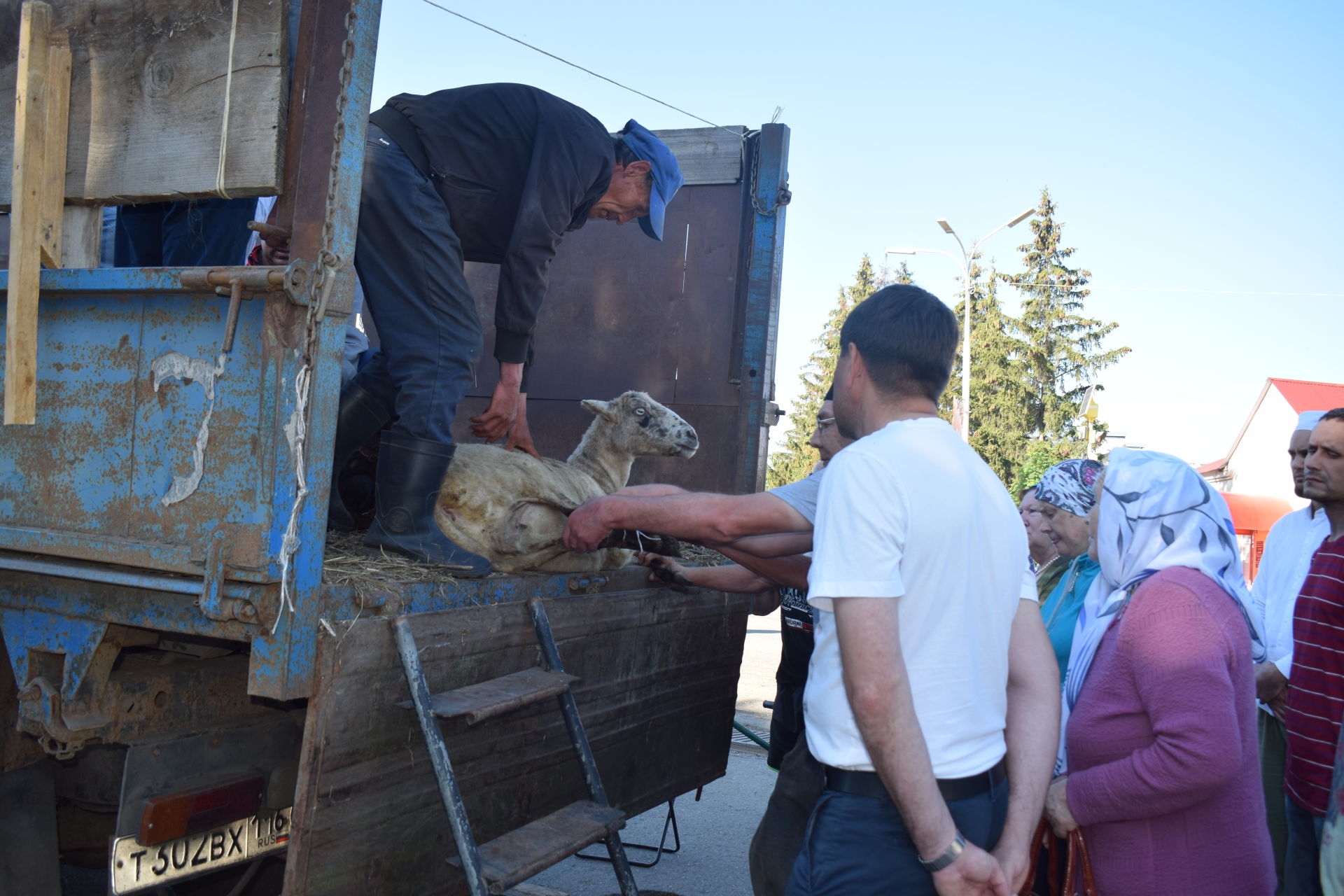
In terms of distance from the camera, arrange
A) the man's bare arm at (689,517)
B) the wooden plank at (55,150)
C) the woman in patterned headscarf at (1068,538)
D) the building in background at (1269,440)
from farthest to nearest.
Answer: the building in background at (1269,440)
the woman in patterned headscarf at (1068,538)
the man's bare arm at (689,517)
the wooden plank at (55,150)

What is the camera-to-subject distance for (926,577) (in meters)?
1.86

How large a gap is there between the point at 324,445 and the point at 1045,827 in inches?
82.0

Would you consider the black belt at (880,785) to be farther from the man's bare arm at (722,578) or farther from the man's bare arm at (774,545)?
the man's bare arm at (722,578)

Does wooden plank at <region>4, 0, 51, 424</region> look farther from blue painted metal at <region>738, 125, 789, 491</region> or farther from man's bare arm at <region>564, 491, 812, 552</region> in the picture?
blue painted metal at <region>738, 125, 789, 491</region>

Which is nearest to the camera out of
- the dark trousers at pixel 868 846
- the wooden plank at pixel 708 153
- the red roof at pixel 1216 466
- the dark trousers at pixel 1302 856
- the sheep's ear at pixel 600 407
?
the dark trousers at pixel 868 846

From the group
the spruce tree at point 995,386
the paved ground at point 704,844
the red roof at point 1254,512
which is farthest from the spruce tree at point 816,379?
the paved ground at point 704,844

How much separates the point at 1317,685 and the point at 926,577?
7.04 ft

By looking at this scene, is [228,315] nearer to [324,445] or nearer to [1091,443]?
[324,445]

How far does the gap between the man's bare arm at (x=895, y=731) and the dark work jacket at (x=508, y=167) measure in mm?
1968

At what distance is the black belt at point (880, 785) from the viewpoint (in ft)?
6.13

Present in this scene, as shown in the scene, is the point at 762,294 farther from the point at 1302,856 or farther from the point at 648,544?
the point at 1302,856

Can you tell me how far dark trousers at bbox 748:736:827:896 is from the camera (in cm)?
286

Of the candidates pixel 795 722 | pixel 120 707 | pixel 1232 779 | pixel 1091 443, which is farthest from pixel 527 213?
pixel 1091 443

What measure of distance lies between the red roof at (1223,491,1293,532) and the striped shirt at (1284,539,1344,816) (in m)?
22.5
